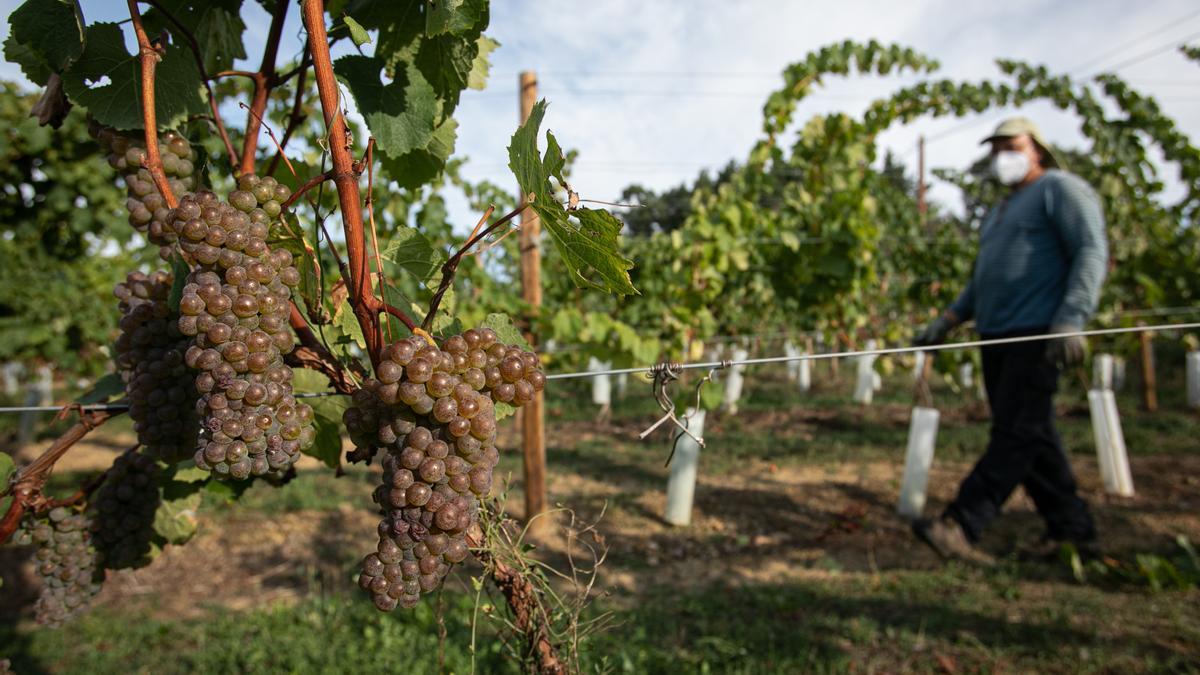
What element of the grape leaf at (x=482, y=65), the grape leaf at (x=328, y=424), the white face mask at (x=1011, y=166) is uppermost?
the white face mask at (x=1011, y=166)

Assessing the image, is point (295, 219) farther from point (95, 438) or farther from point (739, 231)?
point (95, 438)

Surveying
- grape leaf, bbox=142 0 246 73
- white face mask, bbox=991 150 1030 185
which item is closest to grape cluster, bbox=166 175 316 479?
grape leaf, bbox=142 0 246 73

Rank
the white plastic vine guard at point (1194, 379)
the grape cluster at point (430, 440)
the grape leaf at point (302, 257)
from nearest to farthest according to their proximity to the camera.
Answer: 1. the grape cluster at point (430, 440)
2. the grape leaf at point (302, 257)
3. the white plastic vine guard at point (1194, 379)

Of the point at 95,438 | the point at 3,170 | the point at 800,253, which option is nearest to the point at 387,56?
the point at 800,253

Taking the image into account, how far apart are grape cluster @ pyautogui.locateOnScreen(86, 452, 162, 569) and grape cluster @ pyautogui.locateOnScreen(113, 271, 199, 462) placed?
0.95ft

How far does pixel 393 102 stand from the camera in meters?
1.25

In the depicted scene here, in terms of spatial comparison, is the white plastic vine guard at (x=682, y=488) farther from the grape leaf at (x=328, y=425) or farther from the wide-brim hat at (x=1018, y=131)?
the grape leaf at (x=328, y=425)

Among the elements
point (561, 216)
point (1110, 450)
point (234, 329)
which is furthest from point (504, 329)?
point (1110, 450)

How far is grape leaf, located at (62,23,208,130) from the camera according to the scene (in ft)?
3.74

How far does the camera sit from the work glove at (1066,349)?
3.35 m

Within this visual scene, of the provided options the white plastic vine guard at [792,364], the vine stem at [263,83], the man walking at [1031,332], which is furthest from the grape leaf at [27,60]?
the white plastic vine guard at [792,364]

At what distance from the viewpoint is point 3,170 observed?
522 cm

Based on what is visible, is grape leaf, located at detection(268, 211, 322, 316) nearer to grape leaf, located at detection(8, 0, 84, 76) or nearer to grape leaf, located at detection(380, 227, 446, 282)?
grape leaf, located at detection(380, 227, 446, 282)

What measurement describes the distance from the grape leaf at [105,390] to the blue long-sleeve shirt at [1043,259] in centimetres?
374
